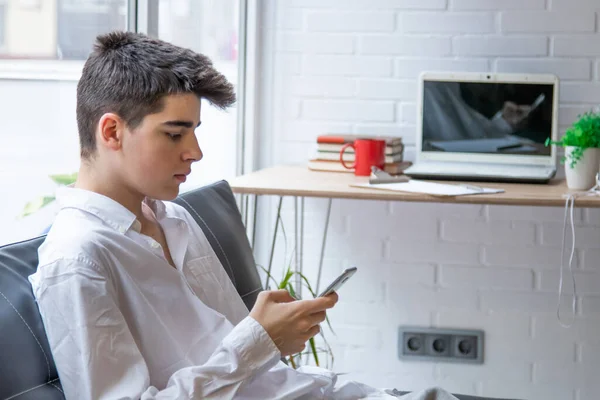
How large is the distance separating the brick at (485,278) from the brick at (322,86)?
2.12 feet

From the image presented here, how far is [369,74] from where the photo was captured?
280cm

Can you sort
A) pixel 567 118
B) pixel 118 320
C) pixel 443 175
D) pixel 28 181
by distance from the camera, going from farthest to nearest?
pixel 567 118 < pixel 443 175 < pixel 28 181 < pixel 118 320

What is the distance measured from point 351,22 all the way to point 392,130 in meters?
0.37

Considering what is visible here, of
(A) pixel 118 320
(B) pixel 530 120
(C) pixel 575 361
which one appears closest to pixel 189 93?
(A) pixel 118 320

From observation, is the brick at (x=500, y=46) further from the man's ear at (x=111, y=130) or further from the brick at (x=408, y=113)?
the man's ear at (x=111, y=130)

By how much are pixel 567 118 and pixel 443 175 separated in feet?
1.71

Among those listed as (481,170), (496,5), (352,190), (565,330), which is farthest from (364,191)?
(565,330)

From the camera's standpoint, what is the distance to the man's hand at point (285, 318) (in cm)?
123

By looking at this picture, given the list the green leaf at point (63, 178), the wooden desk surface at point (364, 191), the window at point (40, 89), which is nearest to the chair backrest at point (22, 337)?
the window at point (40, 89)

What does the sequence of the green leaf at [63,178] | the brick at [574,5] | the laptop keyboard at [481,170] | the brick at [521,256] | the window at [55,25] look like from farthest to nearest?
the brick at [521,256] < the brick at [574,5] < the laptop keyboard at [481,170] < the green leaf at [63,178] < the window at [55,25]

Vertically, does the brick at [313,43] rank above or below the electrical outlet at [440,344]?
above

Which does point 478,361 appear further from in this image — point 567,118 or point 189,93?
point 189,93

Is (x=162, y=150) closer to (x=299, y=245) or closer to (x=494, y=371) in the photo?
(x=299, y=245)

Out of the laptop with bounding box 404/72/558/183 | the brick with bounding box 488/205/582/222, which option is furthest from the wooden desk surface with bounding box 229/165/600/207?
the brick with bounding box 488/205/582/222
